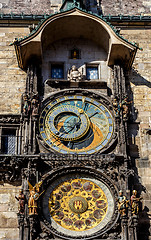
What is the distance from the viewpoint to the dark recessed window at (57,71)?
43.3 feet

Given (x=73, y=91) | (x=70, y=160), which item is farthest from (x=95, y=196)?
(x=73, y=91)

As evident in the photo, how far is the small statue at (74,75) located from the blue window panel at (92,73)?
37 centimetres

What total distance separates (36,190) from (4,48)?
170 inches

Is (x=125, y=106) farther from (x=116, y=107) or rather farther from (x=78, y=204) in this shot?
(x=78, y=204)

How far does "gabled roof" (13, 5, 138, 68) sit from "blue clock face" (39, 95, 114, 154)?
4.56 feet

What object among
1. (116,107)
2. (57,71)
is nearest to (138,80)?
(116,107)

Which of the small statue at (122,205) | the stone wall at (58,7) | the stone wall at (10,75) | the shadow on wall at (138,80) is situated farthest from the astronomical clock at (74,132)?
the stone wall at (58,7)

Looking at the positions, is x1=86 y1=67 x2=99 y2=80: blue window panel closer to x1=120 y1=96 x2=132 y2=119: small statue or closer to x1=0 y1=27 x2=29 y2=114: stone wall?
x1=120 y1=96 x2=132 y2=119: small statue

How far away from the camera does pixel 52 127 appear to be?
12219 mm

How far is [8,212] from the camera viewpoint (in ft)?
37.2

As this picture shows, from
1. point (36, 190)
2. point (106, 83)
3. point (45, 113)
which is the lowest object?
point (36, 190)

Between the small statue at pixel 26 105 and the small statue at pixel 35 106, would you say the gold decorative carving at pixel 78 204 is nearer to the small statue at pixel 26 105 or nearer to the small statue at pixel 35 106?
the small statue at pixel 35 106

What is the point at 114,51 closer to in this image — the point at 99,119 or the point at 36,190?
the point at 99,119

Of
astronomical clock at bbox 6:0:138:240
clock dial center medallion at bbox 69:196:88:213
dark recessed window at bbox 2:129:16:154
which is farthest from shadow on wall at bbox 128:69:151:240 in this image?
dark recessed window at bbox 2:129:16:154
